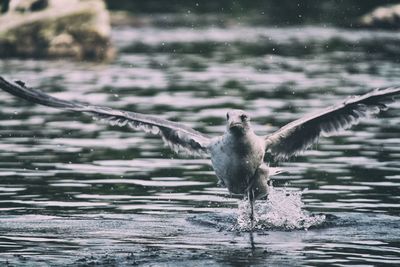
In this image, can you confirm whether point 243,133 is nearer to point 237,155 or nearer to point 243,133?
point 243,133

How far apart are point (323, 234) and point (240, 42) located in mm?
32506

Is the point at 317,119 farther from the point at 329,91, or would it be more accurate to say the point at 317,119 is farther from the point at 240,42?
the point at 240,42

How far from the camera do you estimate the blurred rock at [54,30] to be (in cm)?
4056

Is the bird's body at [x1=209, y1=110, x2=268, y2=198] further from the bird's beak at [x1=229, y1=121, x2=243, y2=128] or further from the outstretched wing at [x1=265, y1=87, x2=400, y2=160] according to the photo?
the outstretched wing at [x1=265, y1=87, x2=400, y2=160]

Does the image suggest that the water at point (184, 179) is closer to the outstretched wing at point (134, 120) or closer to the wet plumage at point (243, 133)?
the wet plumage at point (243, 133)

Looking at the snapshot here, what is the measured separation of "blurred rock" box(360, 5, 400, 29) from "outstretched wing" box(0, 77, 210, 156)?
36357 mm

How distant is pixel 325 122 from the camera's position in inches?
647

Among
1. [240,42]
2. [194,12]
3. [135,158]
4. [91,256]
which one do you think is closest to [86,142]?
[135,158]

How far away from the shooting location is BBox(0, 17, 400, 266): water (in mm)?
14508

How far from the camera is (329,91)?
31.0 metres

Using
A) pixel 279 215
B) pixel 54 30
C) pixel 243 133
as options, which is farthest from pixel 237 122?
pixel 54 30

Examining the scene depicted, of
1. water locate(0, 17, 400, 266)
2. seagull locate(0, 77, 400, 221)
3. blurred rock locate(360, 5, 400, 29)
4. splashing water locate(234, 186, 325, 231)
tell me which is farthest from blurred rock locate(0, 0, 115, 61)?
splashing water locate(234, 186, 325, 231)

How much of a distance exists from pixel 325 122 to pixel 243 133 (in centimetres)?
176

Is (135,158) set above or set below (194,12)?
below
